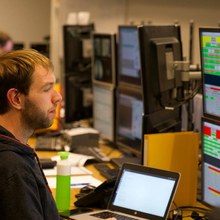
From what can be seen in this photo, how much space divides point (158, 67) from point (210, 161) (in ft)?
1.42

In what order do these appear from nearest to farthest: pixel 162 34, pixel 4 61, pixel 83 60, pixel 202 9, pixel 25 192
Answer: pixel 25 192
pixel 4 61
pixel 162 34
pixel 83 60
pixel 202 9

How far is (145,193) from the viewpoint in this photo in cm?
150

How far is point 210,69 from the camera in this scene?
4.93 feet

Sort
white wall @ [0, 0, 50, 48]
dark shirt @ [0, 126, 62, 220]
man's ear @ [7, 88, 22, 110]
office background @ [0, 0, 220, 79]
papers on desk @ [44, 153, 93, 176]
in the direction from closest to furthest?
dark shirt @ [0, 126, 62, 220], man's ear @ [7, 88, 22, 110], papers on desk @ [44, 153, 93, 176], office background @ [0, 0, 220, 79], white wall @ [0, 0, 50, 48]

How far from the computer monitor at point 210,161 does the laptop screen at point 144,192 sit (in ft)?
0.55

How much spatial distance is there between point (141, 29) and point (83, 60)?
1.41 m

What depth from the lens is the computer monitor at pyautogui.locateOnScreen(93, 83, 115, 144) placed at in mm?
2668

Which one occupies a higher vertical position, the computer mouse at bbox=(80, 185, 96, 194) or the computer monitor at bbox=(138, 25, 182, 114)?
the computer monitor at bbox=(138, 25, 182, 114)

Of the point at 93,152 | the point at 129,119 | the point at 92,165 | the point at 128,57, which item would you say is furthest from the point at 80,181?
the point at 128,57

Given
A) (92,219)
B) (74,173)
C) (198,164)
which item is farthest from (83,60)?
(92,219)

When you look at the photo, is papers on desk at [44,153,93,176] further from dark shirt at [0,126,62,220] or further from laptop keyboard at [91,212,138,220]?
dark shirt at [0,126,62,220]

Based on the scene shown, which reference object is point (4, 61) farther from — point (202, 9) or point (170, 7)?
point (170, 7)

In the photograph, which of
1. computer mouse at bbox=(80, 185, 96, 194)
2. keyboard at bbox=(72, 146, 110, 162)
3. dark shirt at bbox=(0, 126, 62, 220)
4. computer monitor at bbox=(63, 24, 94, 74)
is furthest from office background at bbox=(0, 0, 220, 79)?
dark shirt at bbox=(0, 126, 62, 220)

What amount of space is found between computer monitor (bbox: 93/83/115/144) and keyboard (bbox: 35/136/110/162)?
21cm
